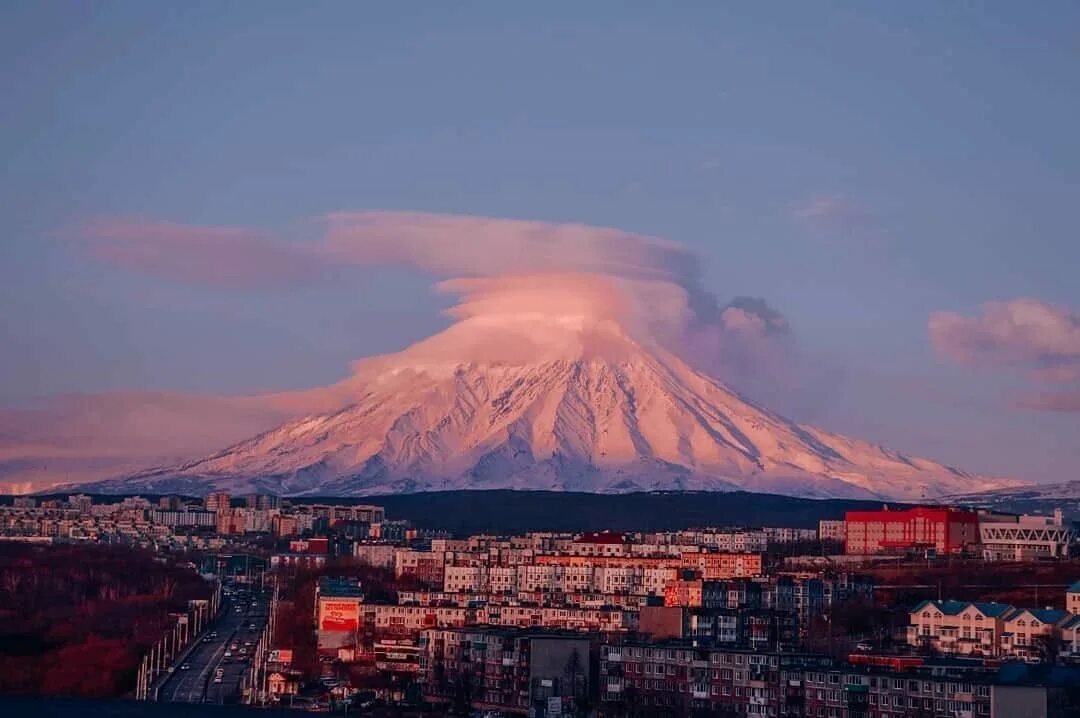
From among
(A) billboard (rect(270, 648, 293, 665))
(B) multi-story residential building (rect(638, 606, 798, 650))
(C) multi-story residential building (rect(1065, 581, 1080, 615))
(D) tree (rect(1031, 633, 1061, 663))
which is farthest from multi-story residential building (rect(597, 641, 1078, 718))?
(C) multi-story residential building (rect(1065, 581, 1080, 615))

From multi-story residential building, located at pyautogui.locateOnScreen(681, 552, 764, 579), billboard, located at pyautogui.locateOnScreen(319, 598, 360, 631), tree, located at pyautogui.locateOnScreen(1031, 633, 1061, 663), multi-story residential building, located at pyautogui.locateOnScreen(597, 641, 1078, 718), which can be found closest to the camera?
multi-story residential building, located at pyautogui.locateOnScreen(597, 641, 1078, 718)

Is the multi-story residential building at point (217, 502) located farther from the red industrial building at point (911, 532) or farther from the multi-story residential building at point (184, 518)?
the red industrial building at point (911, 532)

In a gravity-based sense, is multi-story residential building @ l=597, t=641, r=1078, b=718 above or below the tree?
below

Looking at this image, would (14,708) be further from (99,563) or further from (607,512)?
(607,512)

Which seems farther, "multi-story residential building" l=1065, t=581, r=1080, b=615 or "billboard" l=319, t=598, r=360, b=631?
"billboard" l=319, t=598, r=360, b=631

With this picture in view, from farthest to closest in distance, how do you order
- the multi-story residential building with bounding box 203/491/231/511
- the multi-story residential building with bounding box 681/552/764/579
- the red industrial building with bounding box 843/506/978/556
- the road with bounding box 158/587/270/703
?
the multi-story residential building with bounding box 203/491/231/511
the red industrial building with bounding box 843/506/978/556
the multi-story residential building with bounding box 681/552/764/579
the road with bounding box 158/587/270/703

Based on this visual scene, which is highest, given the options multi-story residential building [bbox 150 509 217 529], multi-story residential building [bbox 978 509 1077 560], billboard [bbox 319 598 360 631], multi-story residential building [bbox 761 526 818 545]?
multi-story residential building [bbox 150 509 217 529]

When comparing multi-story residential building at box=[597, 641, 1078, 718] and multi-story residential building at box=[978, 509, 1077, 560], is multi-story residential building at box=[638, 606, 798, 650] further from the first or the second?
multi-story residential building at box=[978, 509, 1077, 560]
